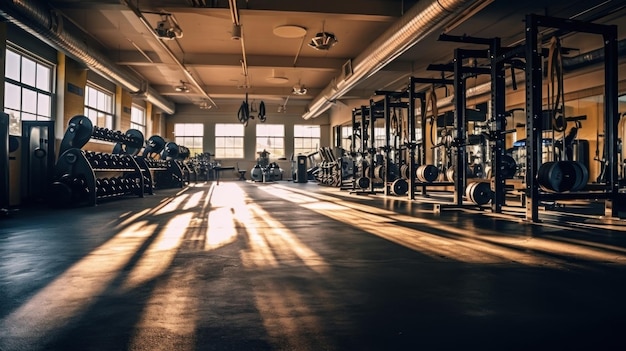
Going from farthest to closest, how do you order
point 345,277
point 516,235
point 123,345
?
1. point 516,235
2. point 345,277
3. point 123,345

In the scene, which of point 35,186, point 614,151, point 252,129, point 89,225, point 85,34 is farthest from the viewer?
point 252,129

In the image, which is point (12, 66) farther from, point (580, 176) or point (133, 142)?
point (580, 176)

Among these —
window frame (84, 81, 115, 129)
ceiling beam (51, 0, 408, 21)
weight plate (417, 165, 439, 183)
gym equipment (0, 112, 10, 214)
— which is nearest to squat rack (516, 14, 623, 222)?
weight plate (417, 165, 439, 183)

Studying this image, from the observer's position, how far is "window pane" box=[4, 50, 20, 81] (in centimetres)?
716

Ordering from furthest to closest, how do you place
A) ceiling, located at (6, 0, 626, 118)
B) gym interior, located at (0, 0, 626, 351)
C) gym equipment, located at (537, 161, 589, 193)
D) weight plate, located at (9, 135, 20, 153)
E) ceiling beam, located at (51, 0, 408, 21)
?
ceiling, located at (6, 0, 626, 118) < ceiling beam, located at (51, 0, 408, 21) < weight plate, located at (9, 135, 20, 153) < gym equipment, located at (537, 161, 589, 193) < gym interior, located at (0, 0, 626, 351)

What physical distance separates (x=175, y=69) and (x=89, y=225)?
9265mm

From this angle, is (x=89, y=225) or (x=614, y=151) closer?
(x=89, y=225)

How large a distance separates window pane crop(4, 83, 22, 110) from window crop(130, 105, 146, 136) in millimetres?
6094

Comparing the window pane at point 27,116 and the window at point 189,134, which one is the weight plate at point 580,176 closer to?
the window pane at point 27,116

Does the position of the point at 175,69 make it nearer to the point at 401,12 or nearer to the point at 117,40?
the point at 117,40

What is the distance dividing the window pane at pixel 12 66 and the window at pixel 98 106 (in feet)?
9.64

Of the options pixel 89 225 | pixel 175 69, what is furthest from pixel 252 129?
pixel 89 225

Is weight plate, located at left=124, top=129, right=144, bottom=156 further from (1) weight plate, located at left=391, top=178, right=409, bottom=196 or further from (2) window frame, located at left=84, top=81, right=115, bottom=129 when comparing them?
(1) weight plate, located at left=391, top=178, right=409, bottom=196

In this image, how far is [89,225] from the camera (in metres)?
3.94
